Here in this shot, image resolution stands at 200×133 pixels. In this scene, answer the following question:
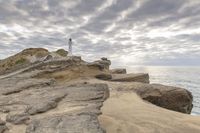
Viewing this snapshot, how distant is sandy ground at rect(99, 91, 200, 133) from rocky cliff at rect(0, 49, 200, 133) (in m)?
0.15

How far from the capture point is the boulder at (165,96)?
46.0 feet

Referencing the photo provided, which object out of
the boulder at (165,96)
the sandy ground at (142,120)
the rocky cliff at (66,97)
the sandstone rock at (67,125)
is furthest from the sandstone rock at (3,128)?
the boulder at (165,96)

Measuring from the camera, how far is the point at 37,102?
36.1ft

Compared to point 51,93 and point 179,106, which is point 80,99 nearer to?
point 51,93

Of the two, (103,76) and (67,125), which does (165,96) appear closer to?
(103,76)

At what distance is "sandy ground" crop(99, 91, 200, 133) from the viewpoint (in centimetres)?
851

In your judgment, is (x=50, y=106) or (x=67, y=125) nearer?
(x=67, y=125)

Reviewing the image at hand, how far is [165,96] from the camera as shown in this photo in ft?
46.6

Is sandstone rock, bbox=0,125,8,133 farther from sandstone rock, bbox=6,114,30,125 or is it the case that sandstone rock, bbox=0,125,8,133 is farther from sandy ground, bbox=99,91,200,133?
sandy ground, bbox=99,91,200,133

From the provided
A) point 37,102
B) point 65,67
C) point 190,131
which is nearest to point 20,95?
point 37,102

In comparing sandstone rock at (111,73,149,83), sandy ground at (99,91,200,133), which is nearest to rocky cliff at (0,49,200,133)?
sandstone rock at (111,73,149,83)

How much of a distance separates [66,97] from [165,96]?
521 cm

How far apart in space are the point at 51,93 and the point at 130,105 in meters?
3.59

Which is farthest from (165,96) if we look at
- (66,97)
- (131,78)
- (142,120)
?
(131,78)
